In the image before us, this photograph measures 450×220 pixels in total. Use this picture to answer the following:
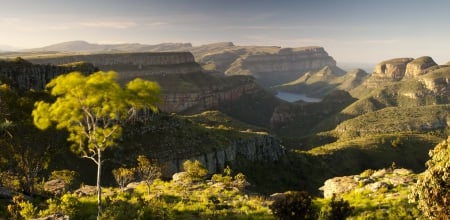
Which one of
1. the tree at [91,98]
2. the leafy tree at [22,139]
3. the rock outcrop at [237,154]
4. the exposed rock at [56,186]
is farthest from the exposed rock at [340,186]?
the rock outcrop at [237,154]

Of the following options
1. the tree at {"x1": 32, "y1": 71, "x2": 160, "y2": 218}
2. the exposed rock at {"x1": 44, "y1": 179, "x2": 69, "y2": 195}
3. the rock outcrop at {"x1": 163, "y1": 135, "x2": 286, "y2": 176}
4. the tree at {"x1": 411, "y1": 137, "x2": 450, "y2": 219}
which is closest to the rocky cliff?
the rock outcrop at {"x1": 163, "y1": 135, "x2": 286, "y2": 176}

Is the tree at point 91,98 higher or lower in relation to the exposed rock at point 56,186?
higher

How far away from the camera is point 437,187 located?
61.5 feet

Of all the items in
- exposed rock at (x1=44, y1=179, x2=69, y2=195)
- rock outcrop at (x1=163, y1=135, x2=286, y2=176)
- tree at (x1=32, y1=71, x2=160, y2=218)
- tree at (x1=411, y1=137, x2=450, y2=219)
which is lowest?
rock outcrop at (x1=163, y1=135, x2=286, y2=176)

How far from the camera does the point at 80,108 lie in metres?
25.8

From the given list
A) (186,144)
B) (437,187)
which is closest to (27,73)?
(186,144)

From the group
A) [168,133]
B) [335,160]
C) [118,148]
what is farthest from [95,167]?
[335,160]

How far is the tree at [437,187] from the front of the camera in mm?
18492

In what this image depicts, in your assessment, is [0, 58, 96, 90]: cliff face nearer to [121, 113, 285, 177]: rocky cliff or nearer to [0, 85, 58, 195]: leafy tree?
[121, 113, 285, 177]: rocky cliff

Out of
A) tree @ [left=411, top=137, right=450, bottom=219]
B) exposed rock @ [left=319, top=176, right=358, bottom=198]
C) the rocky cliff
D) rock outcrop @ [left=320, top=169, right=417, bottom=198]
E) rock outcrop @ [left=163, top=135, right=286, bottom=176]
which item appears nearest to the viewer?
tree @ [left=411, top=137, right=450, bottom=219]

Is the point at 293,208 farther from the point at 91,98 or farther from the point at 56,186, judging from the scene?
the point at 56,186

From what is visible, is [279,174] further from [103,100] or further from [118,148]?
[103,100]

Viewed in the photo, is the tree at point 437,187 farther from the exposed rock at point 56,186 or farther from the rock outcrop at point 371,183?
the exposed rock at point 56,186

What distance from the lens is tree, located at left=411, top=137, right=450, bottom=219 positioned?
60.7 ft
